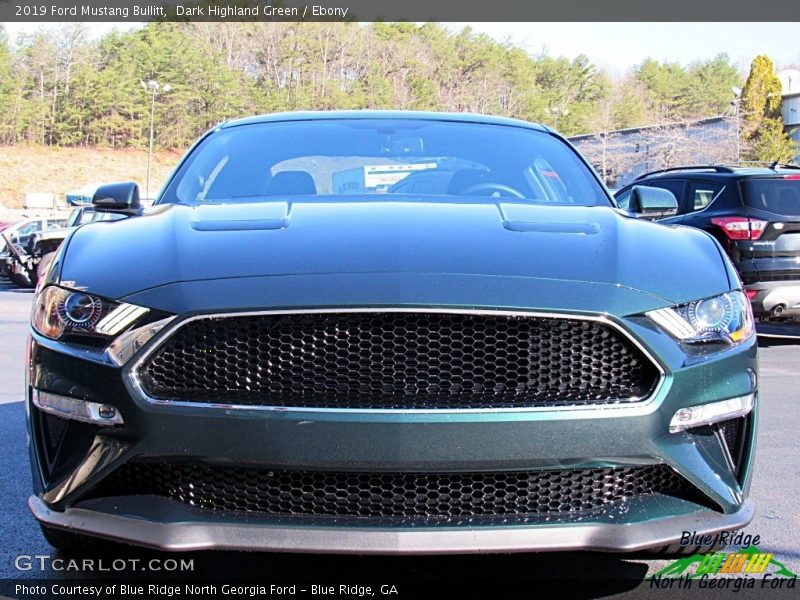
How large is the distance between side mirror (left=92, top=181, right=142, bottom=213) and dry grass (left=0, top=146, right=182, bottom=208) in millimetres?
73246

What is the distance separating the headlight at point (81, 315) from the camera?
2395mm

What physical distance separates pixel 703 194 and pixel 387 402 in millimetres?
8272

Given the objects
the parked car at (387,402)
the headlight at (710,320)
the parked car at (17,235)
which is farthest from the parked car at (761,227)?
the parked car at (17,235)

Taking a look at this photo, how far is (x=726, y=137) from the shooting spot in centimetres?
4931

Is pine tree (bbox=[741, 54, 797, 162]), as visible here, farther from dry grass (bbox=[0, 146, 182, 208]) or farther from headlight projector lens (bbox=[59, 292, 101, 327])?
headlight projector lens (bbox=[59, 292, 101, 327])

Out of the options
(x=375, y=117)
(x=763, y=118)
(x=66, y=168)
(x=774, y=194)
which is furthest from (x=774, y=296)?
(x=66, y=168)

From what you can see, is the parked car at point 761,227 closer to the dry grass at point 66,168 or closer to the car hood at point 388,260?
the car hood at point 388,260

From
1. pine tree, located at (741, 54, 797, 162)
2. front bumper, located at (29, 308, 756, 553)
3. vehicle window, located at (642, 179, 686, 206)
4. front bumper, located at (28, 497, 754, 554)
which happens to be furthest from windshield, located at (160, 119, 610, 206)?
pine tree, located at (741, 54, 797, 162)

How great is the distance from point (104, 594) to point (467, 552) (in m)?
1.16

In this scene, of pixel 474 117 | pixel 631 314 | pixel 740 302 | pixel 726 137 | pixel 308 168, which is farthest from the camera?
pixel 726 137

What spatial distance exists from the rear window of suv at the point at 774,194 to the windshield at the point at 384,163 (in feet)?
18.3

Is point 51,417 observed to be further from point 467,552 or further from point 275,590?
point 467,552

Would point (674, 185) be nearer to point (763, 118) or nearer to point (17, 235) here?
point (17, 235)

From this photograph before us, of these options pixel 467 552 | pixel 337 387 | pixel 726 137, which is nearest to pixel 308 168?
pixel 337 387
